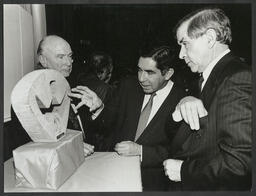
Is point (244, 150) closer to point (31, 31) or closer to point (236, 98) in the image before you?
point (236, 98)

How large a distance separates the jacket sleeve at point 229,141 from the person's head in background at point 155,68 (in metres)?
0.47

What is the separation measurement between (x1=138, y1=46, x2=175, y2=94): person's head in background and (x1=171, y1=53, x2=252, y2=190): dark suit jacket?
35 centimetres

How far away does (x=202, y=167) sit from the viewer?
141cm

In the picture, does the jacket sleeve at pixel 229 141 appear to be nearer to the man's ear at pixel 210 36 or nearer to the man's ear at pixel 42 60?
the man's ear at pixel 210 36

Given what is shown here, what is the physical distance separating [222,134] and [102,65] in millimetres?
849

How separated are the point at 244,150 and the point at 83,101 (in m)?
0.87

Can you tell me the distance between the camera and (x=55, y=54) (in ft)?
5.57

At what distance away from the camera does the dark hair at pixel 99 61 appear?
1782 mm

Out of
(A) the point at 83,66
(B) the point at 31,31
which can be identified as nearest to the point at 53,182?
(A) the point at 83,66

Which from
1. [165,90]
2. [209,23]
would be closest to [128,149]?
[165,90]

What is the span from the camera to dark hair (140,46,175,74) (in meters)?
1.75

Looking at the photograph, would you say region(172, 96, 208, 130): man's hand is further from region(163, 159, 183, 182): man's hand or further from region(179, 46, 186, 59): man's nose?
region(179, 46, 186, 59): man's nose

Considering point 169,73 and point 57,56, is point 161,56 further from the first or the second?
point 57,56

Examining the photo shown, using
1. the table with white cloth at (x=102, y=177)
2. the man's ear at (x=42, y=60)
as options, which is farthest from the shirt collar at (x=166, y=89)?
the man's ear at (x=42, y=60)
